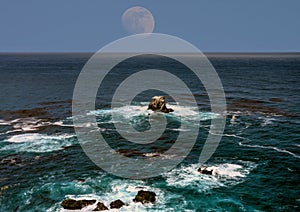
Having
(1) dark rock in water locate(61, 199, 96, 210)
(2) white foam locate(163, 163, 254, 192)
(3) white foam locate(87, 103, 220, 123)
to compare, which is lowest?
(1) dark rock in water locate(61, 199, 96, 210)

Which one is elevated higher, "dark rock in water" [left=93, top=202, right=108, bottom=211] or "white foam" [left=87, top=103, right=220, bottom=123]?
"white foam" [left=87, top=103, right=220, bottom=123]

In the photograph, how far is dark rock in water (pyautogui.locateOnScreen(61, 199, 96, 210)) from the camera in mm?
33469

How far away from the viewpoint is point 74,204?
33.7 m

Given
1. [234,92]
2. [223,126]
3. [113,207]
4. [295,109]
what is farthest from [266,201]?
[234,92]

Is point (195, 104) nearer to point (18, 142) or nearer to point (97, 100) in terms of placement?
point (97, 100)

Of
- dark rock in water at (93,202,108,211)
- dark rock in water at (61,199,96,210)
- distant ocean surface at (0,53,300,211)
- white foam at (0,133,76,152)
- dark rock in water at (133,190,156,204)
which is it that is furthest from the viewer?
white foam at (0,133,76,152)

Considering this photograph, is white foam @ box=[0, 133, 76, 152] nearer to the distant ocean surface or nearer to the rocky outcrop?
the distant ocean surface

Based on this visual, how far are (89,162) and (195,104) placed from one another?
4793 cm

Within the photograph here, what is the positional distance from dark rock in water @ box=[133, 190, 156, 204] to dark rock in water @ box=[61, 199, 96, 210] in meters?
5.07

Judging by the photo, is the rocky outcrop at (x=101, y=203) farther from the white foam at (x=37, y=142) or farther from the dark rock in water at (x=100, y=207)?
the white foam at (x=37, y=142)

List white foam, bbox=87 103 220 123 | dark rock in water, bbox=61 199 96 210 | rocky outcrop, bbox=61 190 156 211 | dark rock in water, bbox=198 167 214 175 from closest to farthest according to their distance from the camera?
rocky outcrop, bbox=61 190 156 211 < dark rock in water, bbox=61 199 96 210 < dark rock in water, bbox=198 167 214 175 < white foam, bbox=87 103 220 123

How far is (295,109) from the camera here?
80.2 meters

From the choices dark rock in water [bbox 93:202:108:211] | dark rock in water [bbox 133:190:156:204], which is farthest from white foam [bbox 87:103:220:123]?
dark rock in water [bbox 93:202:108:211]

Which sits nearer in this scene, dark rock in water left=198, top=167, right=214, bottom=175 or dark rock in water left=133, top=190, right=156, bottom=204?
dark rock in water left=133, top=190, right=156, bottom=204
